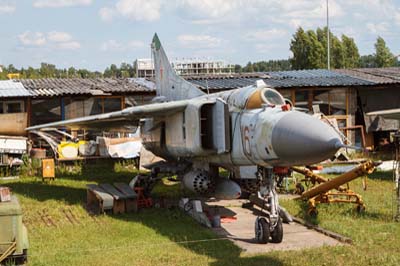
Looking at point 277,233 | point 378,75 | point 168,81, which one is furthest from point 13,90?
point 378,75

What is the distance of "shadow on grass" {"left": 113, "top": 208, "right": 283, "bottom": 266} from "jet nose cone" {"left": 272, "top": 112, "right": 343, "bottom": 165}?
1781mm

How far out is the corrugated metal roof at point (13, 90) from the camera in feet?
71.8

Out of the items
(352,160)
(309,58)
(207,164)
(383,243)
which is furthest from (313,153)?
(309,58)

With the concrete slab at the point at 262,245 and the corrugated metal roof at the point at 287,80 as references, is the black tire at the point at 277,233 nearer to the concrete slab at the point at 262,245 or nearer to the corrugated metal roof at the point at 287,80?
the concrete slab at the point at 262,245

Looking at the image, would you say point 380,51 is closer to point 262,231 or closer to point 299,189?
point 299,189

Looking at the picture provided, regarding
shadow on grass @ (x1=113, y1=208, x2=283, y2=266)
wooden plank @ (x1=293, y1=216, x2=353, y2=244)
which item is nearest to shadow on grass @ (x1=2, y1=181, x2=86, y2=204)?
shadow on grass @ (x1=113, y1=208, x2=283, y2=266)

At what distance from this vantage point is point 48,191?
17.1 meters

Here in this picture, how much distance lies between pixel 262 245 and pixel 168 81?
26.1 ft

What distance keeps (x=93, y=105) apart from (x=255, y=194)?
10898mm

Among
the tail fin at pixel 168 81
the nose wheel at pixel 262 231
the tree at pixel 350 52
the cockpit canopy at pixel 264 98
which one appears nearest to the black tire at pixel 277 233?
the nose wheel at pixel 262 231

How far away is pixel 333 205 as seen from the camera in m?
14.1

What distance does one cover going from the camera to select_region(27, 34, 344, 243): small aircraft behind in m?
9.59

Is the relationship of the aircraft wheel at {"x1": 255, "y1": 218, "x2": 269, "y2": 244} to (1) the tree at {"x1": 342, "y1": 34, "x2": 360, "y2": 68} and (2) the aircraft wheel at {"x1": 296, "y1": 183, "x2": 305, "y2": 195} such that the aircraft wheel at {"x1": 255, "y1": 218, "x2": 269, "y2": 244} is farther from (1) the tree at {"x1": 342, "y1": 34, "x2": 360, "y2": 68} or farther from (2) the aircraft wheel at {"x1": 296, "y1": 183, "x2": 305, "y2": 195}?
(1) the tree at {"x1": 342, "y1": 34, "x2": 360, "y2": 68}

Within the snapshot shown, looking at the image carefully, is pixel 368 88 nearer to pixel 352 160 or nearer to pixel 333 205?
pixel 352 160
